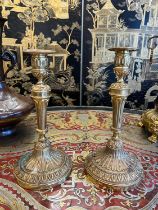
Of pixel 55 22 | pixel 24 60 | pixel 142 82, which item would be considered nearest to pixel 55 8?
Result: pixel 55 22

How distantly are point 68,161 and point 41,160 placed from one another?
100 millimetres

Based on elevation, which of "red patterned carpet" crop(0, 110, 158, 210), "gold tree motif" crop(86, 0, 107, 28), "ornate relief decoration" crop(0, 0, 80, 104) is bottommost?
"red patterned carpet" crop(0, 110, 158, 210)

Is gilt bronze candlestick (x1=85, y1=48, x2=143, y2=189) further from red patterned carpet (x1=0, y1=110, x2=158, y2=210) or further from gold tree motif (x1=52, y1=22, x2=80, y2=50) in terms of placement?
gold tree motif (x1=52, y1=22, x2=80, y2=50)

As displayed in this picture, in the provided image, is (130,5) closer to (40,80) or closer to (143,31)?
(143,31)

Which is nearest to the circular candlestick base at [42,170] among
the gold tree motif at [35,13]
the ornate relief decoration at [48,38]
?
the ornate relief decoration at [48,38]

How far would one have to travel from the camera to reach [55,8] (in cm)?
112

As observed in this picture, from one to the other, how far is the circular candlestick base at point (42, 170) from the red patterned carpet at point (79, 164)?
0.06ft

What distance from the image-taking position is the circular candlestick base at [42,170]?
2.03 ft

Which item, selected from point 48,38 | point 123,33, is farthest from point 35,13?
point 123,33

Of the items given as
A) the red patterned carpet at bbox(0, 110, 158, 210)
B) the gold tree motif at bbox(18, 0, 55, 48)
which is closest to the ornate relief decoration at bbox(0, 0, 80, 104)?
the gold tree motif at bbox(18, 0, 55, 48)

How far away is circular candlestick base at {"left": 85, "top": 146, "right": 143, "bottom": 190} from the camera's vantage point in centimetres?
63

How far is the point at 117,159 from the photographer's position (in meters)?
0.67

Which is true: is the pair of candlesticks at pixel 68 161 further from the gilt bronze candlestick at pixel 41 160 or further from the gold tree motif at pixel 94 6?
the gold tree motif at pixel 94 6

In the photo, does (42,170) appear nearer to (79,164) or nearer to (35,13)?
(79,164)
